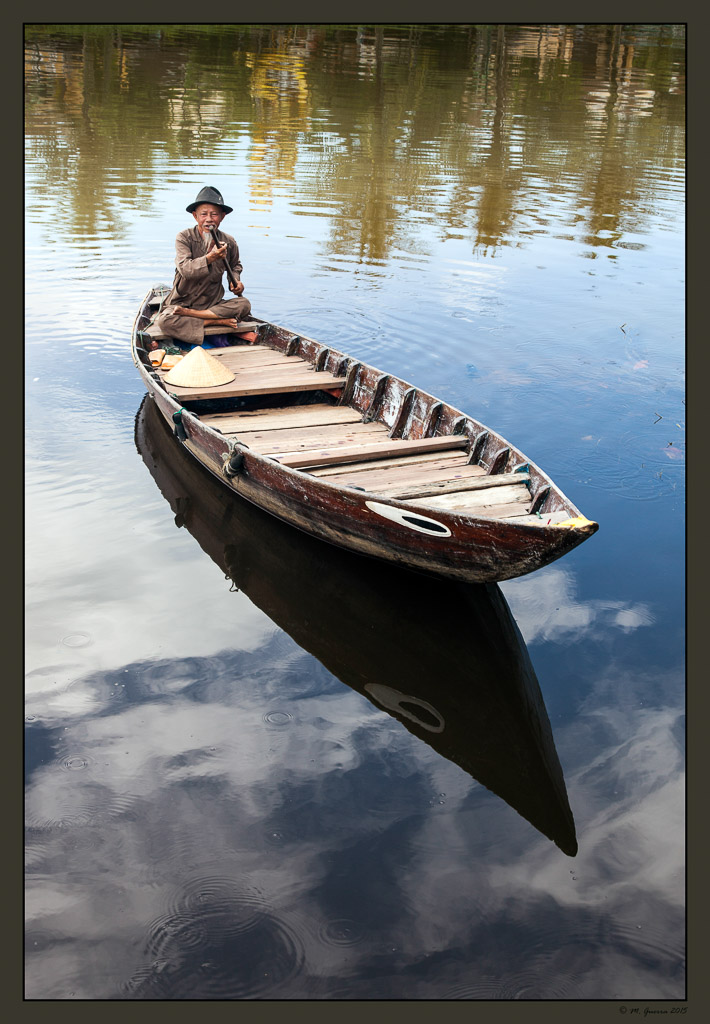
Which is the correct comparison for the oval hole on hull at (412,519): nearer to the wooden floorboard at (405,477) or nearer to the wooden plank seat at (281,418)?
the wooden floorboard at (405,477)

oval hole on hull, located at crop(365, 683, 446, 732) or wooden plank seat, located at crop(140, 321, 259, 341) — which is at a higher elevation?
wooden plank seat, located at crop(140, 321, 259, 341)

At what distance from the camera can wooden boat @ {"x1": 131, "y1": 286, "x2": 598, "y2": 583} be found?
5016 millimetres

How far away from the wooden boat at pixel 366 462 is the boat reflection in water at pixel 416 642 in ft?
0.93

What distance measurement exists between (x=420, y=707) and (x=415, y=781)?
23.6 inches

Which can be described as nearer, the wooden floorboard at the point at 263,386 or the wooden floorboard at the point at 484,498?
the wooden floorboard at the point at 484,498

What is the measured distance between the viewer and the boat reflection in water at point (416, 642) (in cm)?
458

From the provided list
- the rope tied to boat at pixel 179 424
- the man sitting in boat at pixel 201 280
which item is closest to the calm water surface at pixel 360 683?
the rope tied to boat at pixel 179 424

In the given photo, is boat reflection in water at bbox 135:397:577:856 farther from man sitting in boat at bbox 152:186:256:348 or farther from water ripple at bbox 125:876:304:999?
man sitting in boat at bbox 152:186:256:348

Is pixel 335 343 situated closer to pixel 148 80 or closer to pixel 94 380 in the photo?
pixel 94 380

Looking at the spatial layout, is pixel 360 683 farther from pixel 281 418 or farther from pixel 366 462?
pixel 281 418

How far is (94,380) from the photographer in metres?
8.83

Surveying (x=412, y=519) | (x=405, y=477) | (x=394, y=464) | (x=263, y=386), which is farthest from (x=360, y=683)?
(x=263, y=386)

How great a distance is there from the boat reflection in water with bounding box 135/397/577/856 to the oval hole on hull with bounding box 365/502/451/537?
0.73 meters

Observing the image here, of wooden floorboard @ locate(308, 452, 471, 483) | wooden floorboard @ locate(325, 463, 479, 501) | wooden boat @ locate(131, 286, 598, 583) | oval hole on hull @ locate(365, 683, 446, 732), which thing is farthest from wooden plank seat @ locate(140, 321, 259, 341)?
oval hole on hull @ locate(365, 683, 446, 732)
